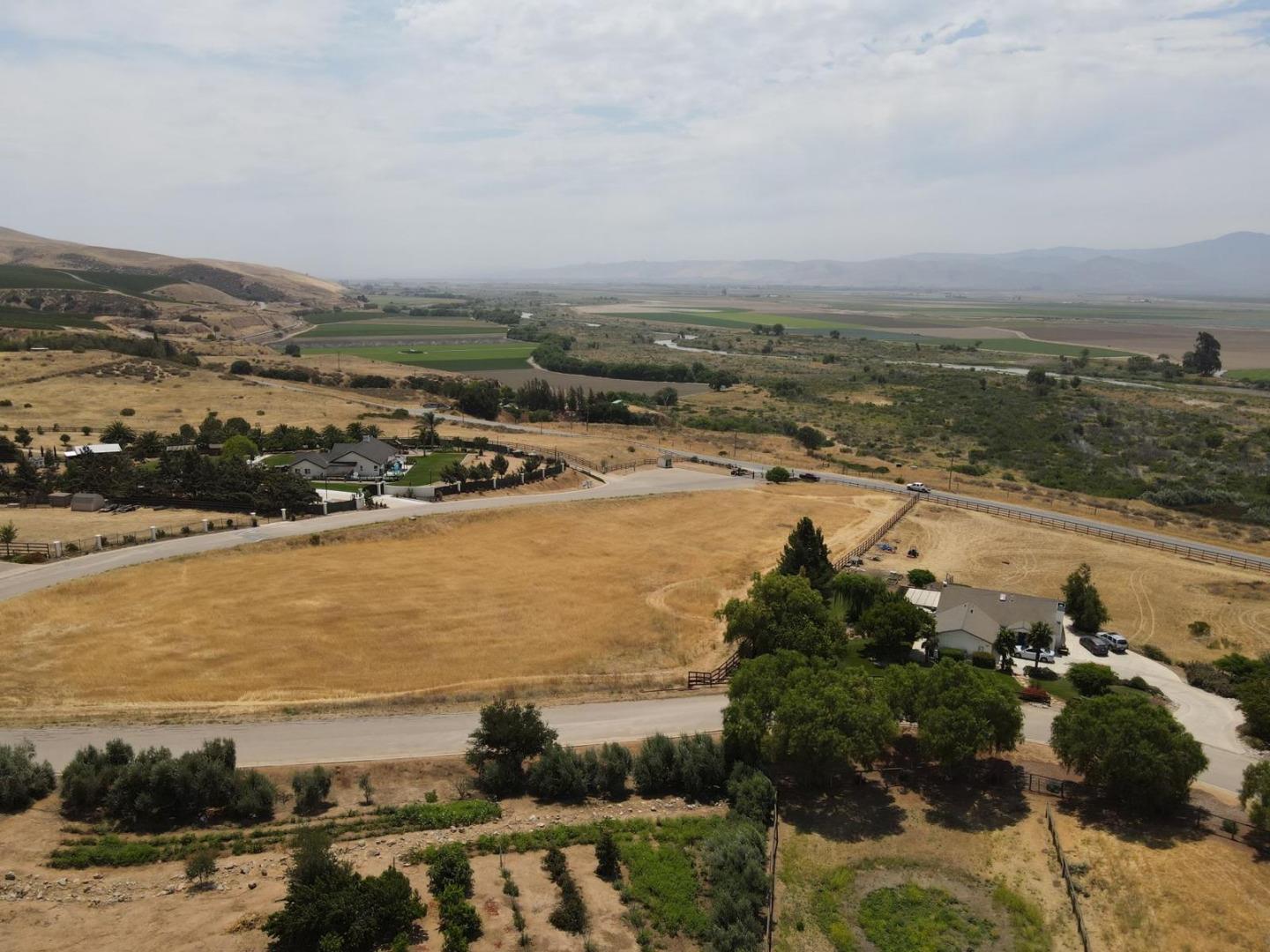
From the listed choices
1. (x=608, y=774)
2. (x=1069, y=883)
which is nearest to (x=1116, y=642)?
(x=1069, y=883)

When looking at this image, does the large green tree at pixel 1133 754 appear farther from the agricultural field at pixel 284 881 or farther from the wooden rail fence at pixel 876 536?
the wooden rail fence at pixel 876 536

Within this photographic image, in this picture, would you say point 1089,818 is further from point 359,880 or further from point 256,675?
point 256,675

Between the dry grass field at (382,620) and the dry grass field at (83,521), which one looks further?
the dry grass field at (83,521)

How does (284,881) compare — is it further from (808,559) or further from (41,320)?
(41,320)

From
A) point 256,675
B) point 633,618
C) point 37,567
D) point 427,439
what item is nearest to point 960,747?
point 633,618

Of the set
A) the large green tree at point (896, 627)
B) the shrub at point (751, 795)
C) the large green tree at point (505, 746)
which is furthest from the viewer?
the large green tree at point (896, 627)

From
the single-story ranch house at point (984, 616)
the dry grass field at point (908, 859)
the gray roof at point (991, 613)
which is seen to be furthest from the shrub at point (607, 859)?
the gray roof at point (991, 613)

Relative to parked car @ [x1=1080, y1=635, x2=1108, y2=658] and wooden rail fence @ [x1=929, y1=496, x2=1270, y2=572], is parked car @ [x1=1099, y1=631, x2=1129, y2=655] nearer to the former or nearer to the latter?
parked car @ [x1=1080, y1=635, x2=1108, y2=658]
